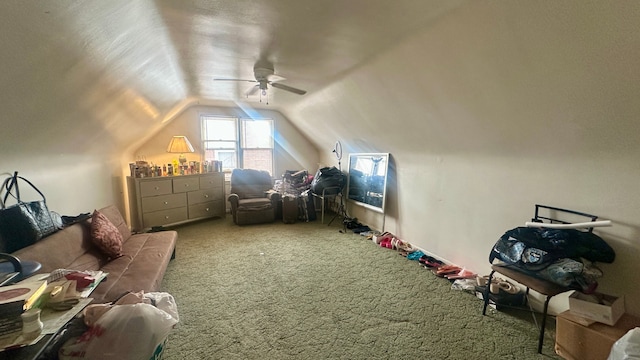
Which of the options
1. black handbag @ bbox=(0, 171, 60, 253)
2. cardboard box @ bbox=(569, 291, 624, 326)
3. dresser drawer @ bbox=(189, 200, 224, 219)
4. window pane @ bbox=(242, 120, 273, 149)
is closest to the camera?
cardboard box @ bbox=(569, 291, 624, 326)

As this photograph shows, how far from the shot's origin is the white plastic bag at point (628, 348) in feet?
4.06

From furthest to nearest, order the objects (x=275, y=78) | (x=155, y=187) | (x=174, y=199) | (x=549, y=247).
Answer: (x=174, y=199) → (x=155, y=187) → (x=275, y=78) → (x=549, y=247)

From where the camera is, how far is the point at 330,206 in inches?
223

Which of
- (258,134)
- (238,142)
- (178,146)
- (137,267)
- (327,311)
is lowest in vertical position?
(327,311)

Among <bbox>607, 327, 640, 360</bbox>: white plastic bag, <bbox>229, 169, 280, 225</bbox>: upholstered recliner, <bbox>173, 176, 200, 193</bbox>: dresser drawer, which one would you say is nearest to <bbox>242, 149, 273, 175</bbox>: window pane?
<bbox>229, 169, 280, 225</bbox>: upholstered recliner

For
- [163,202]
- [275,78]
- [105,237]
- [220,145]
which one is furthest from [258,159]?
[105,237]

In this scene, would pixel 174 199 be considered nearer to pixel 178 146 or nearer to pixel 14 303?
pixel 178 146

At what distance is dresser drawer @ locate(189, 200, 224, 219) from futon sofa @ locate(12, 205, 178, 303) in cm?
198

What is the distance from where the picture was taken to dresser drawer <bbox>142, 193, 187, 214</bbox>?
13.8 feet

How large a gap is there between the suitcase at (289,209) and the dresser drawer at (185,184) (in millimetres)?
1565

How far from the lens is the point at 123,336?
4.24ft

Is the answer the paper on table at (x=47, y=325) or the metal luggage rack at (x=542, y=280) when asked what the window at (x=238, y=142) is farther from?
the metal luggage rack at (x=542, y=280)

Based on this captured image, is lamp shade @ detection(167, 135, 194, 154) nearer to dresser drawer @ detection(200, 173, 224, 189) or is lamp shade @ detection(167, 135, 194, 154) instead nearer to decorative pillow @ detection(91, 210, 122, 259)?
dresser drawer @ detection(200, 173, 224, 189)

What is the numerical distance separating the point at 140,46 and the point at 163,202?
3.05 m
